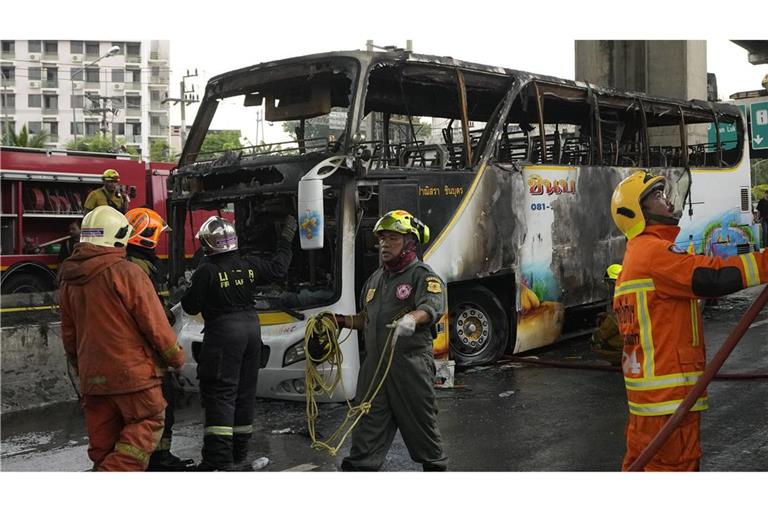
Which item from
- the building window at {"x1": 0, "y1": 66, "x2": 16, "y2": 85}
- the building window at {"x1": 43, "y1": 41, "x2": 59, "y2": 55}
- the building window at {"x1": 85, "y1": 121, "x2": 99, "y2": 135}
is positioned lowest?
the building window at {"x1": 85, "y1": 121, "x2": 99, "y2": 135}

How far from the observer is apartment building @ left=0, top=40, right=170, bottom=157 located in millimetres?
82375

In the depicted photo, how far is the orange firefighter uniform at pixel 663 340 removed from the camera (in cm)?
410

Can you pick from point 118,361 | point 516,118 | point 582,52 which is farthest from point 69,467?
point 582,52

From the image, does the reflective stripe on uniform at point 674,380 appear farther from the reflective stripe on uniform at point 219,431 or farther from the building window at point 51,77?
the building window at point 51,77

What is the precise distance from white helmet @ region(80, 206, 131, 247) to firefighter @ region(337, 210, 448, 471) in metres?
1.52

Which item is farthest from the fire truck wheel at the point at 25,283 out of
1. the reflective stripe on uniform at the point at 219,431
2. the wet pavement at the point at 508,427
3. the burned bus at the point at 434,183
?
the reflective stripe on uniform at the point at 219,431

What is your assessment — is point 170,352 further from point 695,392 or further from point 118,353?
point 695,392

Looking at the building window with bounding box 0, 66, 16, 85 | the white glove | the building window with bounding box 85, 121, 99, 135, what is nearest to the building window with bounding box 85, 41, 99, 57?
the building window with bounding box 85, 121, 99, 135

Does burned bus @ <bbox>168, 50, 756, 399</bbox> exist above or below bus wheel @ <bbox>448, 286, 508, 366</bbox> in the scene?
above

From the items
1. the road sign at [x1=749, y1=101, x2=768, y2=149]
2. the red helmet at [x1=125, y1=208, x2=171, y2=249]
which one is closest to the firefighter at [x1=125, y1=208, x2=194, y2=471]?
the red helmet at [x1=125, y1=208, x2=171, y2=249]

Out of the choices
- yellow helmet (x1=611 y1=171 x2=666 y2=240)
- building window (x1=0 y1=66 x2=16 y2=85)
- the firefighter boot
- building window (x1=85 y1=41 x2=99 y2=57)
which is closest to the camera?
yellow helmet (x1=611 y1=171 x2=666 y2=240)

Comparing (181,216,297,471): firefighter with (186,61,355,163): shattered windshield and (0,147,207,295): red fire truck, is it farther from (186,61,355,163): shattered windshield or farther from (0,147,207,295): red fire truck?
(0,147,207,295): red fire truck

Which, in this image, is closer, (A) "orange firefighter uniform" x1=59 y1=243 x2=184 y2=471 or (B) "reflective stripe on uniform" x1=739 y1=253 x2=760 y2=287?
(B) "reflective stripe on uniform" x1=739 y1=253 x2=760 y2=287

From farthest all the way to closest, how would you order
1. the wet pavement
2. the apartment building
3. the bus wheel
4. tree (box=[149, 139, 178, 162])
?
the apartment building, tree (box=[149, 139, 178, 162]), the bus wheel, the wet pavement
